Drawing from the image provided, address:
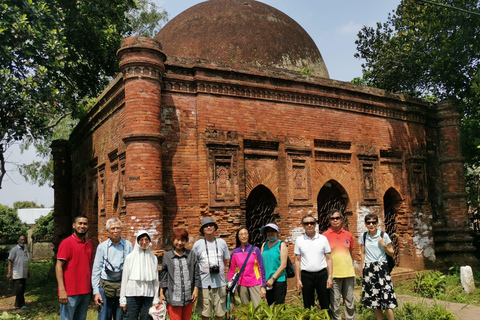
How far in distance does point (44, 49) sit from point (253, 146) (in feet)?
15.8

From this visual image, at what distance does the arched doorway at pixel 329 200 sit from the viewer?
9.37 m

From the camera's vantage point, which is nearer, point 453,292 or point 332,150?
point 453,292

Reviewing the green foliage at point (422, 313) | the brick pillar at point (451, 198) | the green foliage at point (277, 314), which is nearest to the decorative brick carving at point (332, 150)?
the brick pillar at point (451, 198)

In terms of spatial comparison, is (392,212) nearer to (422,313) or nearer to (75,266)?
(422,313)

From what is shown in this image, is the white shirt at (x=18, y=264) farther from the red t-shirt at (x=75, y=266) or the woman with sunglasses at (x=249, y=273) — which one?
the woman with sunglasses at (x=249, y=273)

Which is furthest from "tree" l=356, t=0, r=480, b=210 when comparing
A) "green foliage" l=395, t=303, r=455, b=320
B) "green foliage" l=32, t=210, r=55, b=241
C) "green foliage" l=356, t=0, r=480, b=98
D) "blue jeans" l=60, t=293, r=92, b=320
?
"green foliage" l=32, t=210, r=55, b=241

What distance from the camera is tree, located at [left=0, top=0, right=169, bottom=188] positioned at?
806cm

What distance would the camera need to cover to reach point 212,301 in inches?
187

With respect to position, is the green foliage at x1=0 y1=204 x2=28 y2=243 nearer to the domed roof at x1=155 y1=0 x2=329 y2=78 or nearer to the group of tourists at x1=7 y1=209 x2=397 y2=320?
the domed roof at x1=155 y1=0 x2=329 y2=78

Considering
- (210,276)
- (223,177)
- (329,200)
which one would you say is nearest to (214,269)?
(210,276)

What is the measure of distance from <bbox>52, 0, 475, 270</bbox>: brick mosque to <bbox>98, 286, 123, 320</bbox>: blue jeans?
2.25m

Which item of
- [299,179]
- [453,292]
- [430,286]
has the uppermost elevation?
[299,179]

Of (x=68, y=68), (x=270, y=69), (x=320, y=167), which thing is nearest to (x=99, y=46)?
(x=68, y=68)

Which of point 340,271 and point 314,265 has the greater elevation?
point 314,265
